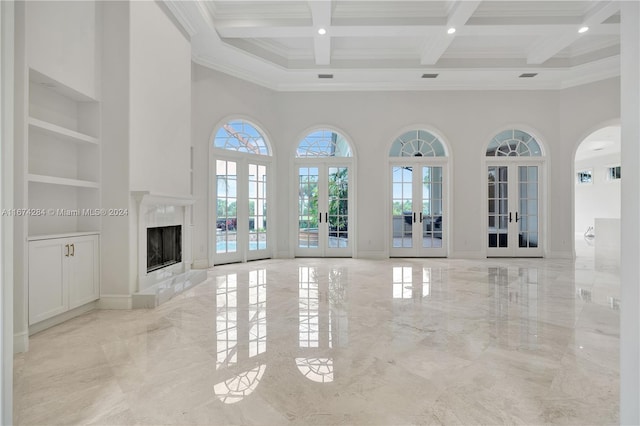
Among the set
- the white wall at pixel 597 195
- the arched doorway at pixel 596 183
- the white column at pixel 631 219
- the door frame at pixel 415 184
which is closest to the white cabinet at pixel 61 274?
the white column at pixel 631 219

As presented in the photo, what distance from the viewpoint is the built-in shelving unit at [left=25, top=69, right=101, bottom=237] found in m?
3.29

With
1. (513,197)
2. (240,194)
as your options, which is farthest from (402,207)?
(240,194)

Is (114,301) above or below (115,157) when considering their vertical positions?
below

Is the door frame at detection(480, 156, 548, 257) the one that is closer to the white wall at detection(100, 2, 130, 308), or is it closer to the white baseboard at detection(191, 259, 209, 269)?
the white baseboard at detection(191, 259, 209, 269)

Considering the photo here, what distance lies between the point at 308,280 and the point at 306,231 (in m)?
2.68

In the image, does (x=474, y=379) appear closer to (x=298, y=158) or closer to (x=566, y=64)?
(x=298, y=158)

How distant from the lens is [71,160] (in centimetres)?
378

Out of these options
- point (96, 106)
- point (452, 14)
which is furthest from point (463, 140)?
point (96, 106)

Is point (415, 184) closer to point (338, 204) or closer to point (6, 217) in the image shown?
point (338, 204)

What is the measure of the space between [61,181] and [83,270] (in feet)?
3.24

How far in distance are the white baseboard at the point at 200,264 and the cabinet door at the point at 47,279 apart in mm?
3010

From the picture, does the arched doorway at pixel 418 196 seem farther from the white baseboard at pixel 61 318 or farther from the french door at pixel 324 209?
the white baseboard at pixel 61 318

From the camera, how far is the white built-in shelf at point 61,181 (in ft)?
9.80

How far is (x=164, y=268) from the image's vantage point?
4.73m
